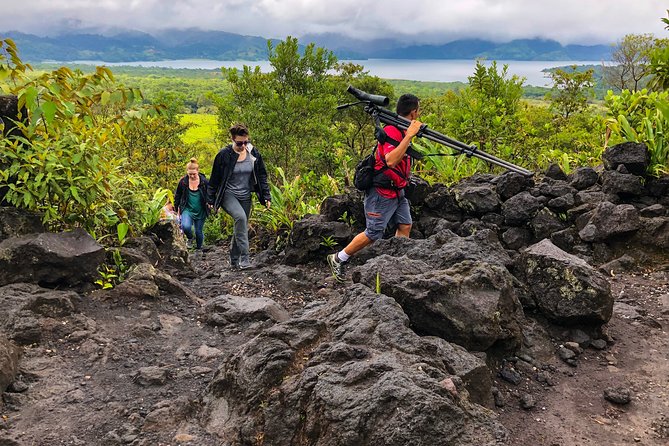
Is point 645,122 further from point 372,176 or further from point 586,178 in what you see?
point 372,176

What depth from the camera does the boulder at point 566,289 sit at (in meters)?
4.45

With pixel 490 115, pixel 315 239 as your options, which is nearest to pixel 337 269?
pixel 315 239

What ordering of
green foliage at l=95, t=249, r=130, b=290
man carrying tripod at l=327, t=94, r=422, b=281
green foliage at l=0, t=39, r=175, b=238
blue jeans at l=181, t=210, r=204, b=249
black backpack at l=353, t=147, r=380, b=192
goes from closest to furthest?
green foliage at l=0, t=39, r=175, b=238 < green foliage at l=95, t=249, r=130, b=290 < man carrying tripod at l=327, t=94, r=422, b=281 < black backpack at l=353, t=147, r=380, b=192 < blue jeans at l=181, t=210, r=204, b=249

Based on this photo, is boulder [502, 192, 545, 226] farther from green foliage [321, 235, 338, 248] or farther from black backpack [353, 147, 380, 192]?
green foliage [321, 235, 338, 248]

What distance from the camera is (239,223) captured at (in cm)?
769

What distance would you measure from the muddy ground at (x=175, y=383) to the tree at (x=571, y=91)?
23245 millimetres

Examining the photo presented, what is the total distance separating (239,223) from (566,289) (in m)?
4.63

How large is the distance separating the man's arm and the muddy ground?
2.44m

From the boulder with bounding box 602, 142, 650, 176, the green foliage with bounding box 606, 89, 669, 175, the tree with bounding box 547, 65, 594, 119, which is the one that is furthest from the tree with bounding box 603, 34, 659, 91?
the boulder with bounding box 602, 142, 650, 176

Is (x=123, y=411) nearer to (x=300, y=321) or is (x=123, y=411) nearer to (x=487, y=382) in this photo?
(x=300, y=321)

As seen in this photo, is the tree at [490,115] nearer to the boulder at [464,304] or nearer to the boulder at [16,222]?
the boulder at [464,304]

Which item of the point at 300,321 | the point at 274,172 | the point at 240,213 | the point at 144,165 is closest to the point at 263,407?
the point at 300,321

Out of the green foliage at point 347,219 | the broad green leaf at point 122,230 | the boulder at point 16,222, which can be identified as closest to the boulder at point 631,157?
the green foliage at point 347,219

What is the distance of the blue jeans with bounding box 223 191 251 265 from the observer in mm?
7598
